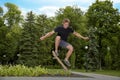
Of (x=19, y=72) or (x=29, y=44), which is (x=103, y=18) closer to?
(x=29, y=44)

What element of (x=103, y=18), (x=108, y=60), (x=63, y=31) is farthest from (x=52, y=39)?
(x=63, y=31)

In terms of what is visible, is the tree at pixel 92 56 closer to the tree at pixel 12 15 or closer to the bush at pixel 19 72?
the tree at pixel 12 15

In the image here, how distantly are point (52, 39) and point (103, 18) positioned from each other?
12766 mm

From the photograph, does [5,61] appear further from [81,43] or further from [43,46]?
[81,43]

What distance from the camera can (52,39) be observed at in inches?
2862

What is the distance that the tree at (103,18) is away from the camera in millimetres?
65812

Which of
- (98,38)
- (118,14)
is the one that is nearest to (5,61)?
(98,38)

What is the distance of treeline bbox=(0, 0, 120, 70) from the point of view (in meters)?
60.9

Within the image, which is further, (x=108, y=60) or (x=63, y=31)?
(x=108, y=60)

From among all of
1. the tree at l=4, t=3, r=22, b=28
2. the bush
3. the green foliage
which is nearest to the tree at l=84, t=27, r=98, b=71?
the green foliage

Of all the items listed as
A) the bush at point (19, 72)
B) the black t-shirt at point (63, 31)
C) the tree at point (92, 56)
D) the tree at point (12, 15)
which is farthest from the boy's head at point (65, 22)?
the tree at point (12, 15)

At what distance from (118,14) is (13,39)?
22.2 m

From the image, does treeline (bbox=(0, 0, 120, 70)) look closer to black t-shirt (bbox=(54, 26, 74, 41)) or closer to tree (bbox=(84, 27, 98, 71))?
tree (bbox=(84, 27, 98, 71))

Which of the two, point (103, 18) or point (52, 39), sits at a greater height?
point (103, 18)
